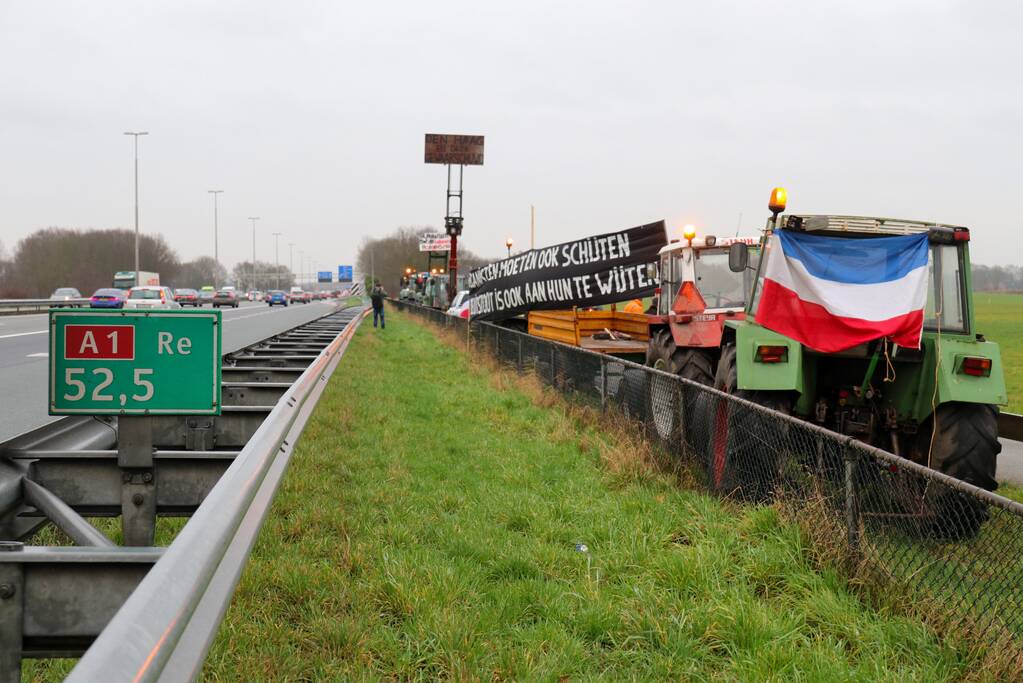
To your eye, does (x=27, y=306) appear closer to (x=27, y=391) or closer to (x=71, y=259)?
(x=27, y=391)

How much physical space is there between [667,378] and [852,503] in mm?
3126

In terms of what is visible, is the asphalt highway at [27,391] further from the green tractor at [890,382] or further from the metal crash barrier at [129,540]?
the metal crash barrier at [129,540]

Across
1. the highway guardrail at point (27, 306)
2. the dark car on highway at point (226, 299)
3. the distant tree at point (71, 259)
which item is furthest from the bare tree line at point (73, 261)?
the highway guardrail at point (27, 306)

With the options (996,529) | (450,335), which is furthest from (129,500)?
(450,335)

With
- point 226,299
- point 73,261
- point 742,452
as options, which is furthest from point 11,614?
point 73,261

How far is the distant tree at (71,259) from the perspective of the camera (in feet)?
313

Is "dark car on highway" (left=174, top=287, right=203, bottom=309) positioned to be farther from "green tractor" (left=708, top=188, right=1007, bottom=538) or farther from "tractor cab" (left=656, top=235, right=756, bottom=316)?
"green tractor" (left=708, top=188, right=1007, bottom=538)

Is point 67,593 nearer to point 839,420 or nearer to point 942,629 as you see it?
point 942,629

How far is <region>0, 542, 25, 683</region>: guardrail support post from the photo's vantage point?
2793 millimetres

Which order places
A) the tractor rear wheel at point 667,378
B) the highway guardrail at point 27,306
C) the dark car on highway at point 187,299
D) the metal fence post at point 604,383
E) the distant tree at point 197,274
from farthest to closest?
the distant tree at point 197,274, the dark car on highway at point 187,299, the highway guardrail at point 27,306, the metal fence post at point 604,383, the tractor rear wheel at point 667,378

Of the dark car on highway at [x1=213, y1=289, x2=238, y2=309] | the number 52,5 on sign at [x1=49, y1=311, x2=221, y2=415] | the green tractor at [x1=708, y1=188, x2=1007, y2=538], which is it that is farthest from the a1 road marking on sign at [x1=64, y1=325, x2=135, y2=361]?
the dark car on highway at [x1=213, y1=289, x2=238, y2=309]

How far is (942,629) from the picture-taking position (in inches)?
165

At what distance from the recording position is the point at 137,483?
4402 mm

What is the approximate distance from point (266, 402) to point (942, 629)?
5.41 m
